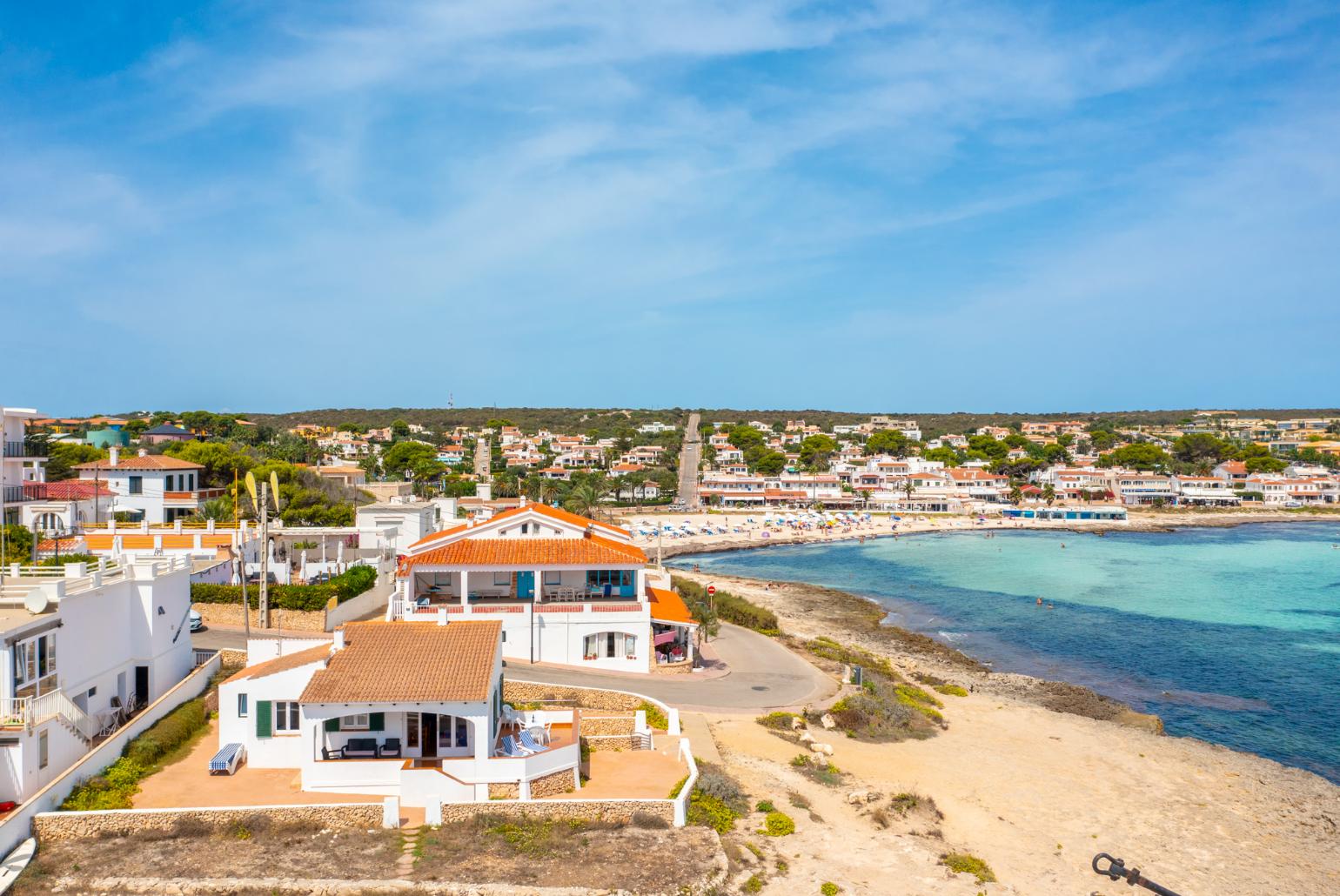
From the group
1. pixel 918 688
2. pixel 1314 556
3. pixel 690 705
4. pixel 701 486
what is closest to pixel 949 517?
pixel 701 486

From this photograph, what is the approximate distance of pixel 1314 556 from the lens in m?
84.4

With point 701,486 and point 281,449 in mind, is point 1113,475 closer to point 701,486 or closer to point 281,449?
point 701,486

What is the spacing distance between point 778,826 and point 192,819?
11421 mm

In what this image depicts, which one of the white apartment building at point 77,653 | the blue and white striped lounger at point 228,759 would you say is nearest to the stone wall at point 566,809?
the blue and white striped lounger at point 228,759

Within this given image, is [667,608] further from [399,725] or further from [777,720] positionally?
[399,725]

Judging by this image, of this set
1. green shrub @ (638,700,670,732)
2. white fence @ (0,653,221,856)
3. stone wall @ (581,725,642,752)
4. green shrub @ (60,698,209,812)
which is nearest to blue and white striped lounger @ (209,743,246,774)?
green shrub @ (60,698,209,812)

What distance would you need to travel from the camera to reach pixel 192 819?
17641 mm

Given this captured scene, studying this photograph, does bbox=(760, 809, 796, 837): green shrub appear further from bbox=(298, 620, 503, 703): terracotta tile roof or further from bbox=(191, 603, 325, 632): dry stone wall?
bbox=(191, 603, 325, 632): dry stone wall

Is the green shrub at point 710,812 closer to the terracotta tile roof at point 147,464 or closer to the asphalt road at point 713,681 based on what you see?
the asphalt road at point 713,681

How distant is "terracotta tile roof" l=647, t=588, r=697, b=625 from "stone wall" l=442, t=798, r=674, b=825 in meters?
12.4

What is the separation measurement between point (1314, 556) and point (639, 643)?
7927 cm

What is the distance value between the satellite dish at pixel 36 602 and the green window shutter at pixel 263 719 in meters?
4.78

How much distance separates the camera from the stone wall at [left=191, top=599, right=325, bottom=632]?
1302 inches

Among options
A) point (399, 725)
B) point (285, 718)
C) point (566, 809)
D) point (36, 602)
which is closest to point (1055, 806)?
point (566, 809)
